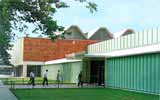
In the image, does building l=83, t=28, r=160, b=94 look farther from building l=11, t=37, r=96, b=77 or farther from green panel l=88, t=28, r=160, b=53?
building l=11, t=37, r=96, b=77

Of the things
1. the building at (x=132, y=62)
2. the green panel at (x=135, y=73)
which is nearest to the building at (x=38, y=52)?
the building at (x=132, y=62)

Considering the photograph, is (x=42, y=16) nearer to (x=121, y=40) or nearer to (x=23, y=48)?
(x=121, y=40)

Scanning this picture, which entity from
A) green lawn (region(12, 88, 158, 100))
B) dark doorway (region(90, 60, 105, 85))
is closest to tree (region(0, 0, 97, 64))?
green lawn (region(12, 88, 158, 100))

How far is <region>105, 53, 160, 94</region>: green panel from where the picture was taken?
3443 centimetres

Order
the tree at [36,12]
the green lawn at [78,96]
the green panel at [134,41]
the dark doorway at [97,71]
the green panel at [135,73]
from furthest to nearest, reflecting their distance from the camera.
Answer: the dark doorway at [97,71]
the green panel at [134,41]
the green panel at [135,73]
the green lawn at [78,96]
the tree at [36,12]

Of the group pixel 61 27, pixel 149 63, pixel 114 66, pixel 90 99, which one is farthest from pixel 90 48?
pixel 61 27

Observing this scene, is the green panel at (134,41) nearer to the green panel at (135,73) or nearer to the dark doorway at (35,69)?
the green panel at (135,73)

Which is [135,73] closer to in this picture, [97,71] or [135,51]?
[135,51]

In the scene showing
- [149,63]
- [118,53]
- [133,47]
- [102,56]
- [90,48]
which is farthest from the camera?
[90,48]

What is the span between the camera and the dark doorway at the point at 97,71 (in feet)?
171

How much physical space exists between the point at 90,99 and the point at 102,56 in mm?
20030

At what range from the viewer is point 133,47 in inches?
1619

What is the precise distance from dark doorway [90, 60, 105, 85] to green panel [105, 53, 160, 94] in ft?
17.0

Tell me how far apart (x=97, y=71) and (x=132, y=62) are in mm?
14391
